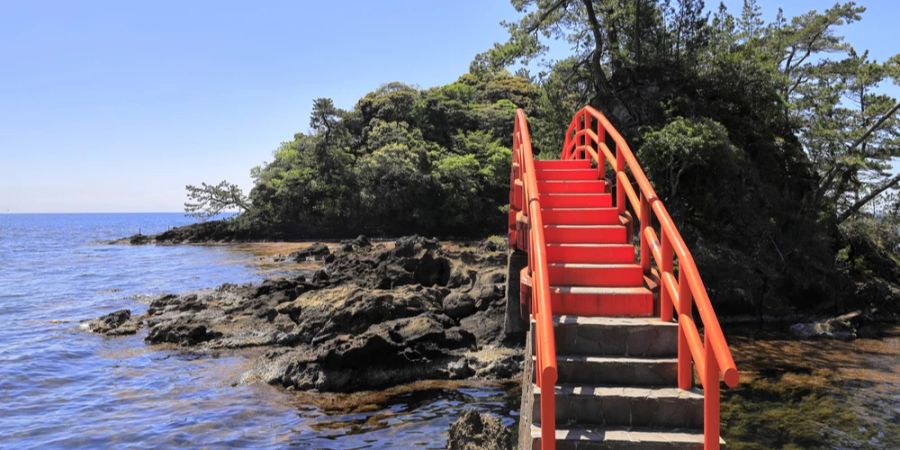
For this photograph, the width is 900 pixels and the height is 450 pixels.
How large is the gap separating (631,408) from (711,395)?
0.93 metres

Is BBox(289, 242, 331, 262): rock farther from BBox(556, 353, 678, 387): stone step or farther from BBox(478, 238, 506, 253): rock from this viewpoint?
BBox(556, 353, 678, 387): stone step

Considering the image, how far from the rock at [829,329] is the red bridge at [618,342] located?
39.3 ft

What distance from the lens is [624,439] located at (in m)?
4.37

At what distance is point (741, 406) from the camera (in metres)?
10.0

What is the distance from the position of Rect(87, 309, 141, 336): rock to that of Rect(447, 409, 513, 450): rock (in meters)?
12.5

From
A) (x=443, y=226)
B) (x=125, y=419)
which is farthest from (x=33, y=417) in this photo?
(x=443, y=226)

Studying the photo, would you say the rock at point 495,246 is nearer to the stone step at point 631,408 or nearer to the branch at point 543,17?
the branch at point 543,17

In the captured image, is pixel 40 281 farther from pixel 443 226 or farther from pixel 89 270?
pixel 443 226

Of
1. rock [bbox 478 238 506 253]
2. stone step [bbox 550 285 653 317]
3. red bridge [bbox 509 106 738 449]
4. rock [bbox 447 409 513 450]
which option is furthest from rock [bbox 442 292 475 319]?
rock [bbox 478 238 506 253]

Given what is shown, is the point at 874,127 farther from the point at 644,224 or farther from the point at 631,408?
the point at 631,408

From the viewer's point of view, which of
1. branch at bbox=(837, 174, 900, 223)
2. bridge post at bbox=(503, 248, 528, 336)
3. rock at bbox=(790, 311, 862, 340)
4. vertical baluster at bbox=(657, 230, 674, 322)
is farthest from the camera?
branch at bbox=(837, 174, 900, 223)

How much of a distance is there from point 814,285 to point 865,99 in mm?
7594

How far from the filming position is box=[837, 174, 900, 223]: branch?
20417 millimetres

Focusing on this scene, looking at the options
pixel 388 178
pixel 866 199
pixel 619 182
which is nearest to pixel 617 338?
pixel 619 182
